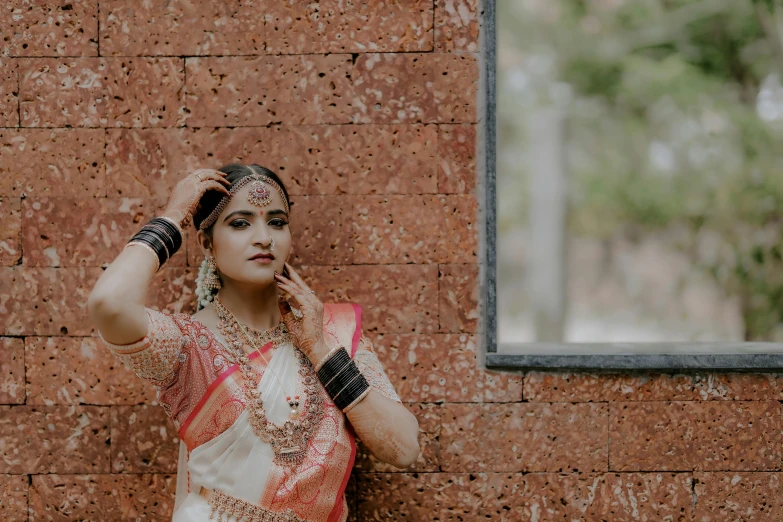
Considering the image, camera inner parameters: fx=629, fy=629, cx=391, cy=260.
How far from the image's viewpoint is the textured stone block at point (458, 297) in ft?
8.89

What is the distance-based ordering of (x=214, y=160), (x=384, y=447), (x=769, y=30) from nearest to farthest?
(x=384, y=447), (x=214, y=160), (x=769, y=30)

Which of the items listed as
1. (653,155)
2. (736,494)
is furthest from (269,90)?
(653,155)

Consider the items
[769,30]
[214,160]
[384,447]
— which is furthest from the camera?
[769,30]

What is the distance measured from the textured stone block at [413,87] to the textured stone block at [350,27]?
0.06 meters

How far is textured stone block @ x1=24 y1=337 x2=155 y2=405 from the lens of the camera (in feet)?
8.81

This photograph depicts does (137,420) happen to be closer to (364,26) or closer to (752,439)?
(364,26)

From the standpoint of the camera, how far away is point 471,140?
2697mm

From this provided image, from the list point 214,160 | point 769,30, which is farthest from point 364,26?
point 769,30

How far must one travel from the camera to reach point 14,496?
8.87ft

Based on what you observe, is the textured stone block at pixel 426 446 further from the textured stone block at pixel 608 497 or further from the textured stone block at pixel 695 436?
the textured stone block at pixel 695 436

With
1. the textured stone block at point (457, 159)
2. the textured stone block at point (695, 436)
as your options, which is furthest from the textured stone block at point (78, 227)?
the textured stone block at point (695, 436)

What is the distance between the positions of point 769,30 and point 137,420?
8.16 meters

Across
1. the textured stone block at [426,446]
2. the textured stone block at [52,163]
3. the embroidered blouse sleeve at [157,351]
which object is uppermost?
the textured stone block at [52,163]

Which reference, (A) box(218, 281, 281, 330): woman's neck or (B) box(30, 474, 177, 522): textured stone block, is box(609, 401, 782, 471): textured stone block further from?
(B) box(30, 474, 177, 522): textured stone block
